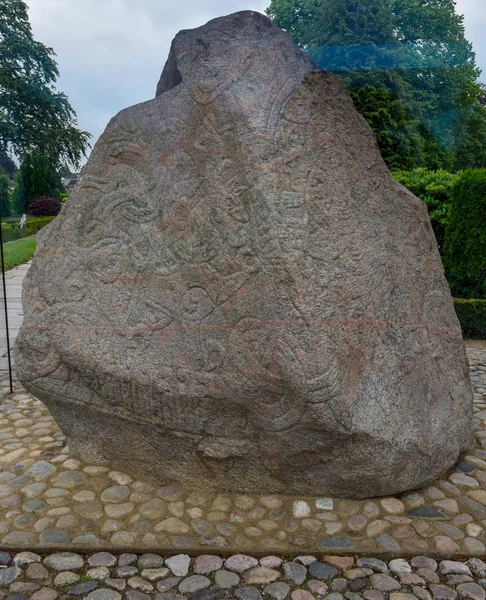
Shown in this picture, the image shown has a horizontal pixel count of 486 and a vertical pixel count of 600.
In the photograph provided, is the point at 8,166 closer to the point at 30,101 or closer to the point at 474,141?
the point at 30,101

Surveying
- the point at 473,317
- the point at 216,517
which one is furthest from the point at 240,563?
the point at 473,317

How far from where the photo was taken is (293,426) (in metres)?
2.75

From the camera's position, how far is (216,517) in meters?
2.91

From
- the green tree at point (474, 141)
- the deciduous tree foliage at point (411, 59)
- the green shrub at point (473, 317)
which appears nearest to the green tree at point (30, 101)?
the deciduous tree foliage at point (411, 59)

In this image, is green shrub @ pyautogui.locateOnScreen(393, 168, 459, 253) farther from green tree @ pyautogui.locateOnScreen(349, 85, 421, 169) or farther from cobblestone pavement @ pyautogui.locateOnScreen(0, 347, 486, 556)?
cobblestone pavement @ pyautogui.locateOnScreen(0, 347, 486, 556)

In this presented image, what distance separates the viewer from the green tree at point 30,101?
28.8 ft

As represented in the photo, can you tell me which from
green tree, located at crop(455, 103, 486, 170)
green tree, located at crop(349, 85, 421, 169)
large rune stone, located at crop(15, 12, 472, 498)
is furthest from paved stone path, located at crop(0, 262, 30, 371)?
green tree, located at crop(455, 103, 486, 170)

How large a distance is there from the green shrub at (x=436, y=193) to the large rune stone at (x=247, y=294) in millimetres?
5894

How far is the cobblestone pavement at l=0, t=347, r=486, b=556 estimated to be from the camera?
2691 millimetres

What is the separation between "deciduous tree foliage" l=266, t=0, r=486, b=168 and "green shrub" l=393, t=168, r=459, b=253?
204 centimetres

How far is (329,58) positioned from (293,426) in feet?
30.6

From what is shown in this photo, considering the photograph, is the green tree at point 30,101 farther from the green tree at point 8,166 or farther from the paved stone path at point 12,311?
the paved stone path at point 12,311

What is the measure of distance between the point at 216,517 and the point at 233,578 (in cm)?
44

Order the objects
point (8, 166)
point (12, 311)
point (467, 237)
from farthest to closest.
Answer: point (12, 311)
point (467, 237)
point (8, 166)
